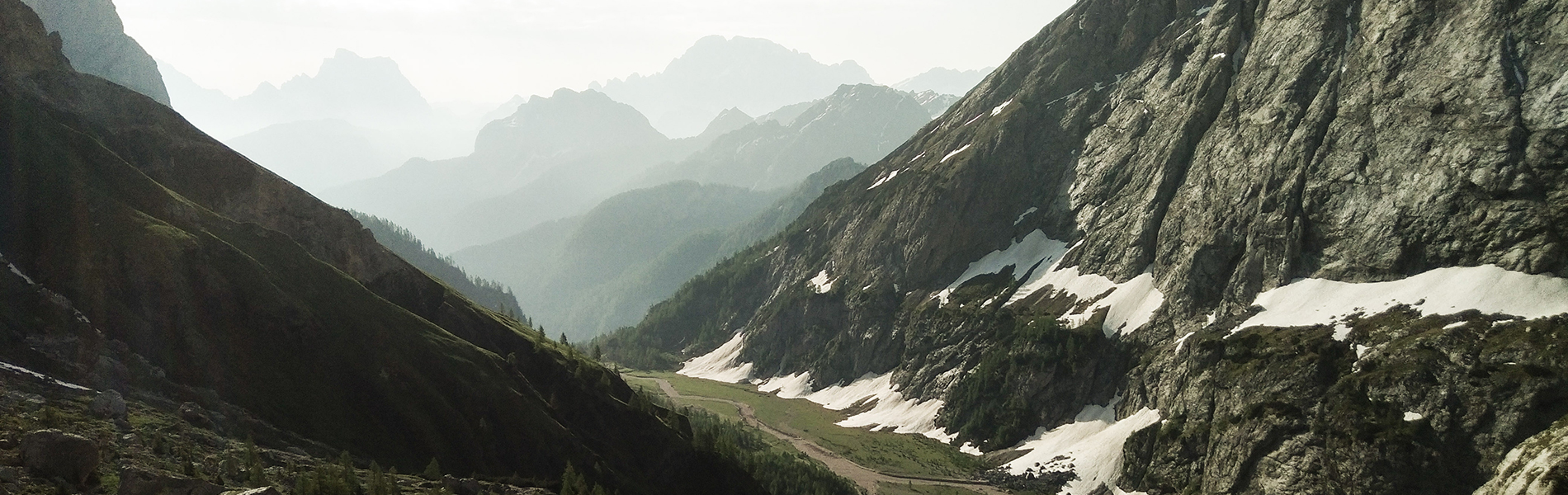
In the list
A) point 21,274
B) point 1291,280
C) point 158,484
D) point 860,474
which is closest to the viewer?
point 158,484

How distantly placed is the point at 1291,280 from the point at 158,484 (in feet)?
421

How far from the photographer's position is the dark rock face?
39000 mm

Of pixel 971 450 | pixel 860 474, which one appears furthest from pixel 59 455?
pixel 971 450

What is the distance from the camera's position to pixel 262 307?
75875 millimetres

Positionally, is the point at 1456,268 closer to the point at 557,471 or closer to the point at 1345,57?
the point at 1345,57

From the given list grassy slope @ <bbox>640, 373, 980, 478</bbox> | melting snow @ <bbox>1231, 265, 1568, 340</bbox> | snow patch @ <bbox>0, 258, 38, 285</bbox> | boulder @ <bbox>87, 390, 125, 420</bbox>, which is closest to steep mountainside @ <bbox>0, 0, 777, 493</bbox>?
snow patch @ <bbox>0, 258, 38, 285</bbox>

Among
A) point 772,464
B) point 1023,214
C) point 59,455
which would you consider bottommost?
point 772,464

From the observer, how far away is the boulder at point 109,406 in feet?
163

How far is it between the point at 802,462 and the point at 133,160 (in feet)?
319

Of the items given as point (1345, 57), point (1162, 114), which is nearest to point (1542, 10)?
point (1345, 57)

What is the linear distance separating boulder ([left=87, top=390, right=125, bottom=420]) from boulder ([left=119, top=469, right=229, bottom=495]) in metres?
9.90

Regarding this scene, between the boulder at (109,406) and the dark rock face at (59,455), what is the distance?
9956 mm

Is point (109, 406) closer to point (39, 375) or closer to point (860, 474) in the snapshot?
point (39, 375)

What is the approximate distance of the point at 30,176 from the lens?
233ft
